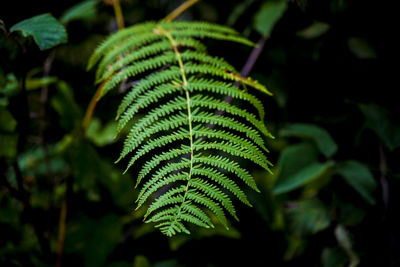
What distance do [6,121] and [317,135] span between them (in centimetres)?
136

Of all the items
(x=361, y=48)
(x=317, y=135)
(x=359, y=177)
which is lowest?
(x=359, y=177)

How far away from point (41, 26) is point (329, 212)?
1.42 meters

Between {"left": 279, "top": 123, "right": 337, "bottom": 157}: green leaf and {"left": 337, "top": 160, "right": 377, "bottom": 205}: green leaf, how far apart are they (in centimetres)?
9

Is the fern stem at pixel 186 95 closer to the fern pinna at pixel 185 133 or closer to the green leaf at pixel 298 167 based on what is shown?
the fern pinna at pixel 185 133

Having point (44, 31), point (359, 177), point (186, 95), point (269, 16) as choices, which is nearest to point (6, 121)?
point (44, 31)

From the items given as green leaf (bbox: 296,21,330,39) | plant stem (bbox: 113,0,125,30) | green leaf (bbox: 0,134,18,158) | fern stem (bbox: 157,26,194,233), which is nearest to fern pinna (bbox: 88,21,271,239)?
fern stem (bbox: 157,26,194,233)

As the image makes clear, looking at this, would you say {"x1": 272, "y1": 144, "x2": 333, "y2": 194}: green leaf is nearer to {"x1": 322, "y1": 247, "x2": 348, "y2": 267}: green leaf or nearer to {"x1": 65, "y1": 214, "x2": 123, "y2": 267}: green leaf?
{"x1": 322, "y1": 247, "x2": 348, "y2": 267}: green leaf

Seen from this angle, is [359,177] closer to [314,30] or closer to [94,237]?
[314,30]

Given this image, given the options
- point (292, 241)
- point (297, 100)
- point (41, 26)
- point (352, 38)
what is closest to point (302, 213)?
point (292, 241)

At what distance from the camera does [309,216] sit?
1.42 m

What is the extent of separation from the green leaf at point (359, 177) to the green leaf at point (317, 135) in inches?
3.5

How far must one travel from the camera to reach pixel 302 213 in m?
1.44

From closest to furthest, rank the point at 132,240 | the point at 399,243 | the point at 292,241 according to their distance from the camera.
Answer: the point at 399,243
the point at 132,240
the point at 292,241

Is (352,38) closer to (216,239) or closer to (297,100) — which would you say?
(297,100)
